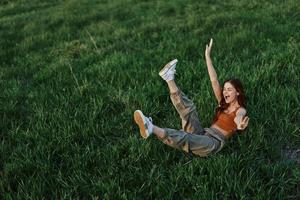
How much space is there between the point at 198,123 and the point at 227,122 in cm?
29

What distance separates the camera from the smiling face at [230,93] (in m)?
4.83

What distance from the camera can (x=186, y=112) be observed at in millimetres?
4754

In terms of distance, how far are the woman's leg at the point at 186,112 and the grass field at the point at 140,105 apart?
0.93ft

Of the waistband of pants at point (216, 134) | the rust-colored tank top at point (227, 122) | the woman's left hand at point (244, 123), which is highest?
the woman's left hand at point (244, 123)

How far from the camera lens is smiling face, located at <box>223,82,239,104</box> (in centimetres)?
483

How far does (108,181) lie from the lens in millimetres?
4191

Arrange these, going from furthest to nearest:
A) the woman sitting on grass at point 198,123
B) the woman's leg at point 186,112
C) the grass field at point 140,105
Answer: the woman's leg at point 186,112, the woman sitting on grass at point 198,123, the grass field at point 140,105

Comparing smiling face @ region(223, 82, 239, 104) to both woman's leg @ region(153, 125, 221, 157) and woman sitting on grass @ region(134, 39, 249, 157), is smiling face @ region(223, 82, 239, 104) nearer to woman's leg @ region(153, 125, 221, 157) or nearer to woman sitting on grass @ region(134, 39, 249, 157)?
woman sitting on grass @ region(134, 39, 249, 157)

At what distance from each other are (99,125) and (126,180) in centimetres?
118

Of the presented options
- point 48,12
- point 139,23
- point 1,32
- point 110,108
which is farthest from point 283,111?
point 48,12

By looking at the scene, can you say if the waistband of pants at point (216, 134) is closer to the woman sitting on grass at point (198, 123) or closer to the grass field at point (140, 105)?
the woman sitting on grass at point (198, 123)

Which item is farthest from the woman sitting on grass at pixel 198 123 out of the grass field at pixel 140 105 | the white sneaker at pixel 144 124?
the grass field at pixel 140 105

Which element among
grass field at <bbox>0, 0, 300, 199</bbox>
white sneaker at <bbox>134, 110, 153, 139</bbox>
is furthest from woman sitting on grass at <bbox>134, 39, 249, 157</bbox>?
grass field at <bbox>0, 0, 300, 199</bbox>

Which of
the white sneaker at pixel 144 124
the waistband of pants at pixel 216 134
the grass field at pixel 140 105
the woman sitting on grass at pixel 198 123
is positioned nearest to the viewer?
the grass field at pixel 140 105
